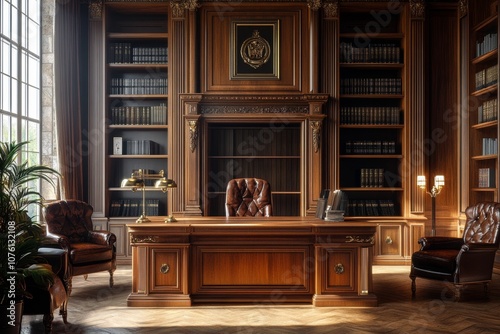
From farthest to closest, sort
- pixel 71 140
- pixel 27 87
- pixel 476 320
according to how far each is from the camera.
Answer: pixel 71 140 → pixel 27 87 → pixel 476 320

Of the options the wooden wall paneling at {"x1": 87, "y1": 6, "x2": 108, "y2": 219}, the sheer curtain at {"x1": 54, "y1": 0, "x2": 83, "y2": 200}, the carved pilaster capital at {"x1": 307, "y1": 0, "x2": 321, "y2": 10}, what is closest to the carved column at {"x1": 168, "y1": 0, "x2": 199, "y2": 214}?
the wooden wall paneling at {"x1": 87, "y1": 6, "x2": 108, "y2": 219}

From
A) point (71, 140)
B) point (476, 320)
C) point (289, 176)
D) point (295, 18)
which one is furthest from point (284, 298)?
point (295, 18)

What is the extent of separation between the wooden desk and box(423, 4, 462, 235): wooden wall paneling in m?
2.94

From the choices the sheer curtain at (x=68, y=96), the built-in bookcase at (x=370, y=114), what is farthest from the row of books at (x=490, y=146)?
the sheer curtain at (x=68, y=96)

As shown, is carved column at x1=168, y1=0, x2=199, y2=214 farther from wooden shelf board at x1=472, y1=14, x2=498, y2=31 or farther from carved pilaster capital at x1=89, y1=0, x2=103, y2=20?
wooden shelf board at x1=472, y1=14, x2=498, y2=31

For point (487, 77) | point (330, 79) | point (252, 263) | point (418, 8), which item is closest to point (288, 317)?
point (252, 263)

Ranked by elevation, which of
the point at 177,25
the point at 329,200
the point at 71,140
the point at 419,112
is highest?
the point at 177,25

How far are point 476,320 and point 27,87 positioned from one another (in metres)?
5.13

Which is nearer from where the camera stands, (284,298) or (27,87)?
(284,298)

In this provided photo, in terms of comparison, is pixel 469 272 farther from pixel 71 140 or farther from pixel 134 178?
pixel 71 140

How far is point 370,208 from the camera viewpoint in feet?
22.1

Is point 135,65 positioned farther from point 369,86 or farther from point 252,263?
point 252,263

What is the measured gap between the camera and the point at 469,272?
4.69 metres

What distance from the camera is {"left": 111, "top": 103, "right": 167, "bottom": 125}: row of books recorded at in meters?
6.63
